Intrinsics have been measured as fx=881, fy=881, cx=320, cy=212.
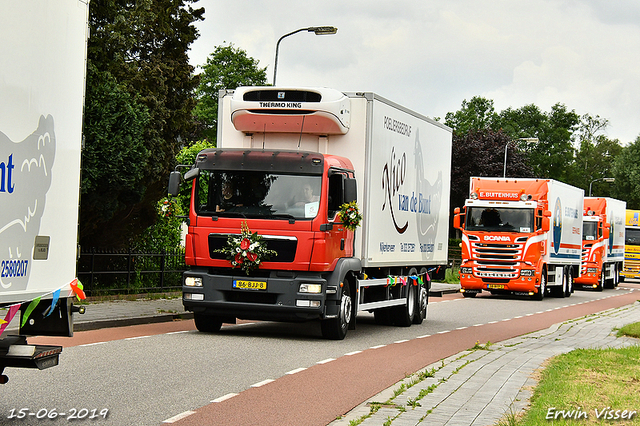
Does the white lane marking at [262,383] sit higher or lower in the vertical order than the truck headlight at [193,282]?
lower

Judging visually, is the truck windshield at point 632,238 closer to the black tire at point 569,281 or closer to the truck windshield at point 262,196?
the black tire at point 569,281

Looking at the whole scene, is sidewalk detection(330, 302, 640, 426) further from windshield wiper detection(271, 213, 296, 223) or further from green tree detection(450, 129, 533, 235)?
green tree detection(450, 129, 533, 235)

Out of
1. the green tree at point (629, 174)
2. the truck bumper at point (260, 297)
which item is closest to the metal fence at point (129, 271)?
the truck bumper at point (260, 297)

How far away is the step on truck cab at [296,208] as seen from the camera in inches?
547

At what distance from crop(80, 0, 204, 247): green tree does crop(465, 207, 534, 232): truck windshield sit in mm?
10147

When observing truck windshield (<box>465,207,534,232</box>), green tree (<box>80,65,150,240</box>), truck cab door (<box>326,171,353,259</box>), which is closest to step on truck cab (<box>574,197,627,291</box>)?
truck windshield (<box>465,207,534,232</box>)

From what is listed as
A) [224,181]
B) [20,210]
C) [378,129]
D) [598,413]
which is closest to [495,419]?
[598,413]

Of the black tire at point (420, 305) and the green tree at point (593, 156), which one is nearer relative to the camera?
the black tire at point (420, 305)

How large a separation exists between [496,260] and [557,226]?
3879mm

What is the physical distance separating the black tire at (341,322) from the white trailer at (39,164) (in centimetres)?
750

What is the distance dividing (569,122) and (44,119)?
332 feet

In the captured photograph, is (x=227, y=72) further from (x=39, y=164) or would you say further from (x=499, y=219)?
(x=39, y=164)

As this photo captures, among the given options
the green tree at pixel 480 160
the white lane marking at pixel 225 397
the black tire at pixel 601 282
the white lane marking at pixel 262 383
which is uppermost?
the green tree at pixel 480 160

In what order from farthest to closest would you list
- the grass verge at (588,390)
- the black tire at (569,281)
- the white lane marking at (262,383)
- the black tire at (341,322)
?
the black tire at (569,281) → the black tire at (341,322) → the white lane marking at (262,383) → the grass verge at (588,390)
